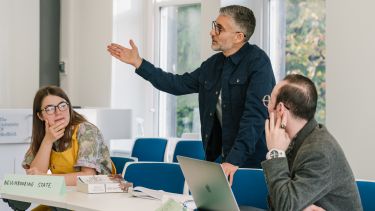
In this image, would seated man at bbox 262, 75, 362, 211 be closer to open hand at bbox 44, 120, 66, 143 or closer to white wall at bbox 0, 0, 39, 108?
open hand at bbox 44, 120, 66, 143

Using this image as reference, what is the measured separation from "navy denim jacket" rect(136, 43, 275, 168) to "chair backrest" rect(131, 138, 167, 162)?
1.68 meters

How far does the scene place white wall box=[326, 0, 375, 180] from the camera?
3.91 metres

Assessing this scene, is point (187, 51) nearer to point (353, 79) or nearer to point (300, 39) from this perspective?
point (300, 39)

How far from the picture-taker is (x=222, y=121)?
3.25 meters

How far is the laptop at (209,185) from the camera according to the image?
6.75ft

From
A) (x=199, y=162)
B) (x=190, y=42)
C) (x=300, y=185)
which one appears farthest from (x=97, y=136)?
(x=190, y=42)

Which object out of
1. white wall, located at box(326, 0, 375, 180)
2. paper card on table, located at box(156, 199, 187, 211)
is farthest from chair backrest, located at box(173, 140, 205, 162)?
paper card on table, located at box(156, 199, 187, 211)

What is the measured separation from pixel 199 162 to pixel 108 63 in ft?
15.6

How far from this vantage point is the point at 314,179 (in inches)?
79.1

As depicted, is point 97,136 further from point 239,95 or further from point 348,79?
point 348,79

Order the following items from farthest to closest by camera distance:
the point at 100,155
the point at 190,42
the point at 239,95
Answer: the point at 190,42
the point at 100,155
the point at 239,95

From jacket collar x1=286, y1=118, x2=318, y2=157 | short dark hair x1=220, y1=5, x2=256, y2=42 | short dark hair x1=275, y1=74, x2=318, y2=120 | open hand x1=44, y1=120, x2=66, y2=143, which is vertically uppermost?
short dark hair x1=220, y1=5, x2=256, y2=42

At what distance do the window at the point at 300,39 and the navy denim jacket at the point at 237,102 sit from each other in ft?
6.42

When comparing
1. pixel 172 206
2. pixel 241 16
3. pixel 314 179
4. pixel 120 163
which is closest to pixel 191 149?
pixel 120 163
